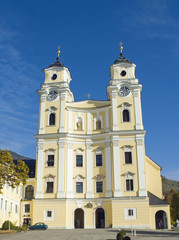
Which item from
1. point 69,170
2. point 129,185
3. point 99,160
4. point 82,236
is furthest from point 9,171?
point 129,185

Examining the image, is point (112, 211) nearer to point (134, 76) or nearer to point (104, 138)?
point (104, 138)

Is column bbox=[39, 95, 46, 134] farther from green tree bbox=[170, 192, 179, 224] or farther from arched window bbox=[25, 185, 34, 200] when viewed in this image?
green tree bbox=[170, 192, 179, 224]

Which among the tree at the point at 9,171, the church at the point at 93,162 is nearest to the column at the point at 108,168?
the church at the point at 93,162

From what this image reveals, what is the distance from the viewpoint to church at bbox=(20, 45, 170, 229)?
141ft

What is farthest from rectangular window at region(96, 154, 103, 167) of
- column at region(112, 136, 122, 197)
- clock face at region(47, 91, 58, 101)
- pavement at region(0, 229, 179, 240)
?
pavement at region(0, 229, 179, 240)

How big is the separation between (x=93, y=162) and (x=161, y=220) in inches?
504

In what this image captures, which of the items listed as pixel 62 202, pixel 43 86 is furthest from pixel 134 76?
pixel 62 202

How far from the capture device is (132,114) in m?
46.9

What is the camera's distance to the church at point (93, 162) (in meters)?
43.0

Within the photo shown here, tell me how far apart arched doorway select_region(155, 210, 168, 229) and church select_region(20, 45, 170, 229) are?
14 centimetres

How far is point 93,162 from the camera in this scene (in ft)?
153

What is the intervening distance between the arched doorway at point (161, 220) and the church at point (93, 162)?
0.14m

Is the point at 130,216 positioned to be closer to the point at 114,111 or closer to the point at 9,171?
the point at 114,111

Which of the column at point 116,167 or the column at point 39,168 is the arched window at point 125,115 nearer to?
the column at point 116,167
